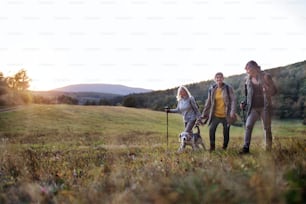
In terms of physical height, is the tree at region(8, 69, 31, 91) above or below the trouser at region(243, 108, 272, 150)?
above

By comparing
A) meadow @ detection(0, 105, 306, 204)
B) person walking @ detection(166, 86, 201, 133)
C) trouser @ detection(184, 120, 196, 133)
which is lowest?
meadow @ detection(0, 105, 306, 204)

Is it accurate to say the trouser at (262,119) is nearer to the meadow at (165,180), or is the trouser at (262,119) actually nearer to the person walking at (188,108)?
the person walking at (188,108)

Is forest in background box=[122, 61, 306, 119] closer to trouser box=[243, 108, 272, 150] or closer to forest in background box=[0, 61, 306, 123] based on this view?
forest in background box=[0, 61, 306, 123]

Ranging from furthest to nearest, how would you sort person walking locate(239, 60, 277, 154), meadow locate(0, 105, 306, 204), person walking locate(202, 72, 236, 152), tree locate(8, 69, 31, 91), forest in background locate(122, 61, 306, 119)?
1. tree locate(8, 69, 31, 91)
2. forest in background locate(122, 61, 306, 119)
3. person walking locate(202, 72, 236, 152)
4. person walking locate(239, 60, 277, 154)
5. meadow locate(0, 105, 306, 204)

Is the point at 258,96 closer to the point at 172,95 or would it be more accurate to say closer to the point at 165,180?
the point at 165,180

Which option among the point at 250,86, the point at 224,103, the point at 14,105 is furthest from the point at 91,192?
the point at 14,105

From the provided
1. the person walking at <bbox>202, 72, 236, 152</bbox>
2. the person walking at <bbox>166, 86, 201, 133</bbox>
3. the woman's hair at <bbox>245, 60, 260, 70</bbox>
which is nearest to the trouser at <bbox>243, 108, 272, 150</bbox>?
the person walking at <bbox>202, 72, 236, 152</bbox>

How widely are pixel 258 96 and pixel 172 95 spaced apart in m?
53.9

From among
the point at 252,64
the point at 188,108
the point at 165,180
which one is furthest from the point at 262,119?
the point at 165,180

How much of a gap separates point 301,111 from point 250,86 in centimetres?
3463

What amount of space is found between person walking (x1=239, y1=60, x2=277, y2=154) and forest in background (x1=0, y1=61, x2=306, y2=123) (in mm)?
18998

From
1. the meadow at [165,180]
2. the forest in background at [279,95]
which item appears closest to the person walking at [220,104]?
the meadow at [165,180]

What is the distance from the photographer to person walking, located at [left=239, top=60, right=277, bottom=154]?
10824mm

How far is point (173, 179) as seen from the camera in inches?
217
